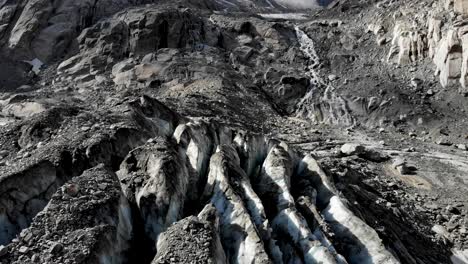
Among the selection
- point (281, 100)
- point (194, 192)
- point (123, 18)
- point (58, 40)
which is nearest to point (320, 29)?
point (281, 100)

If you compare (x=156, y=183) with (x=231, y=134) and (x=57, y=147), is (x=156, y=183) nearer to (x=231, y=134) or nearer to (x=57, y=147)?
(x=57, y=147)

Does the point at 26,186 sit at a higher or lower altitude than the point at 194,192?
higher

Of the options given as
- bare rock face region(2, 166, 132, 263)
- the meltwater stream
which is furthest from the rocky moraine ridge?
the meltwater stream

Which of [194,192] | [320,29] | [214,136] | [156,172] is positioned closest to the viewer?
[156,172]

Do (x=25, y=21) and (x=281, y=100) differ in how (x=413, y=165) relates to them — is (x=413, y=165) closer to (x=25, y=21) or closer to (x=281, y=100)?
(x=281, y=100)

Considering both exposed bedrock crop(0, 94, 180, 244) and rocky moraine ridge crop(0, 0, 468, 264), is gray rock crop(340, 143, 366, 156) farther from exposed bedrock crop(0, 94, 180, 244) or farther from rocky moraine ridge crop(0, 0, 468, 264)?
exposed bedrock crop(0, 94, 180, 244)
